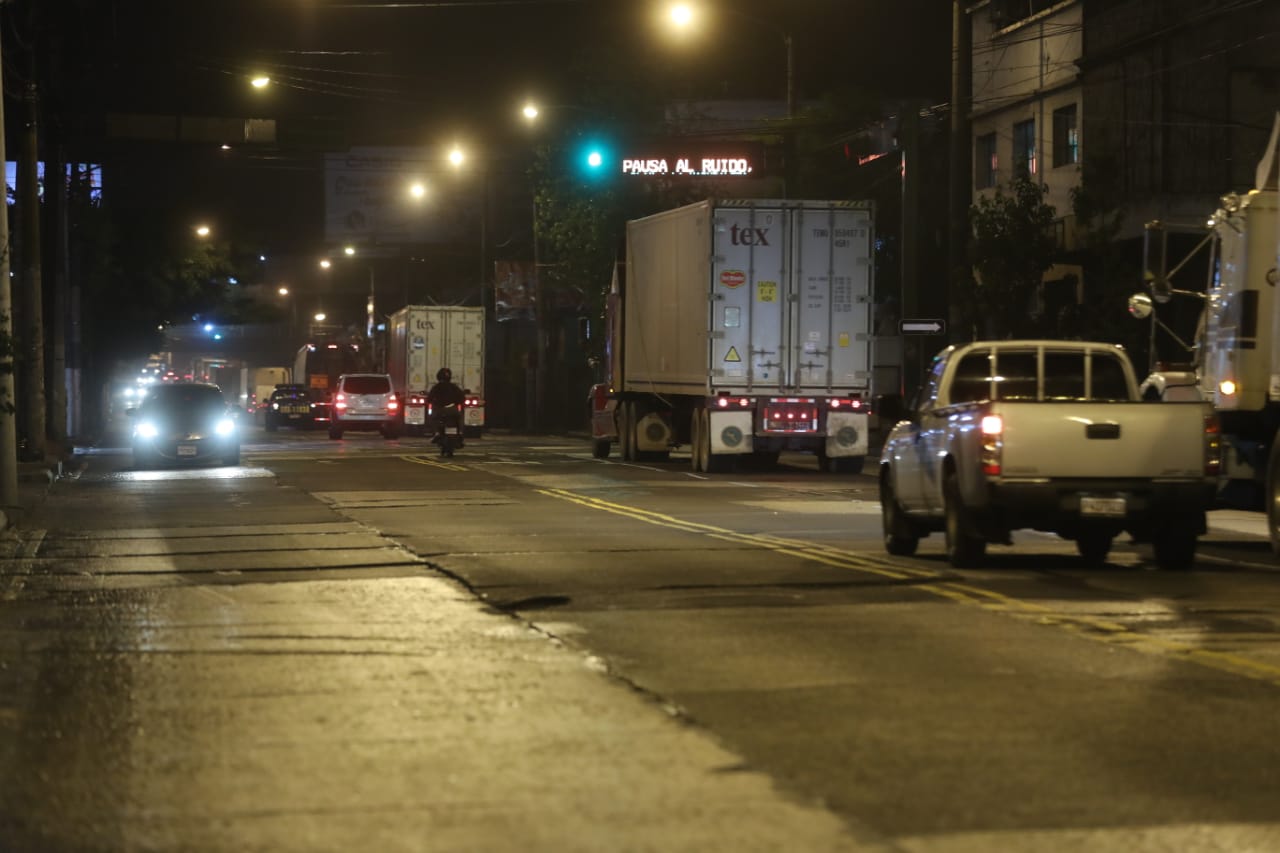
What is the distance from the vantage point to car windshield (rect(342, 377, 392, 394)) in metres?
51.8

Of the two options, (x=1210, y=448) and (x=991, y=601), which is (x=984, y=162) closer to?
(x=1210, y=448)

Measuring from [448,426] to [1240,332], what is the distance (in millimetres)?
20819

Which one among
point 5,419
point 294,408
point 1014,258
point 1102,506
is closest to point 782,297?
point 1014,258

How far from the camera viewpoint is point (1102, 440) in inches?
585

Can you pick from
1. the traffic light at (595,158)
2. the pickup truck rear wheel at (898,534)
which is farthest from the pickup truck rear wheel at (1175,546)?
the traffic light at (595,158)

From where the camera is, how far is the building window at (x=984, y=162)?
137 ft

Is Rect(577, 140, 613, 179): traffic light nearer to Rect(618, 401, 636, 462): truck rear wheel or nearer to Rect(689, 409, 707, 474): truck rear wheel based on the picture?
Rect(618, 401, 636, 462): truck rear wheel

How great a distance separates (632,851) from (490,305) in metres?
66.9

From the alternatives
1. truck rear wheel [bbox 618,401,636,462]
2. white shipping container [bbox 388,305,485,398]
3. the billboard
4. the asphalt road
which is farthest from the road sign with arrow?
the billboard

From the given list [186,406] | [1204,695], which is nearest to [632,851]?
[1204,695]

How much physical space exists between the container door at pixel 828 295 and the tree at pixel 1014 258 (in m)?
4.82

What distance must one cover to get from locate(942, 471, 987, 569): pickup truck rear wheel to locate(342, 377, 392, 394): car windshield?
37455 millimetres

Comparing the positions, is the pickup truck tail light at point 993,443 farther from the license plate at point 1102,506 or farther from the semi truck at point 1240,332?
the semi truck at point 1240,332

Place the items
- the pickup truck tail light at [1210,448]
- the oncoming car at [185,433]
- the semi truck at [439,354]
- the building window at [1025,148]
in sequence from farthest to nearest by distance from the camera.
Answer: the semi truck at [439,354], the building window at [1025,148], the oncoming car at [185,433], the pickup truck tail light at [1210,448]
